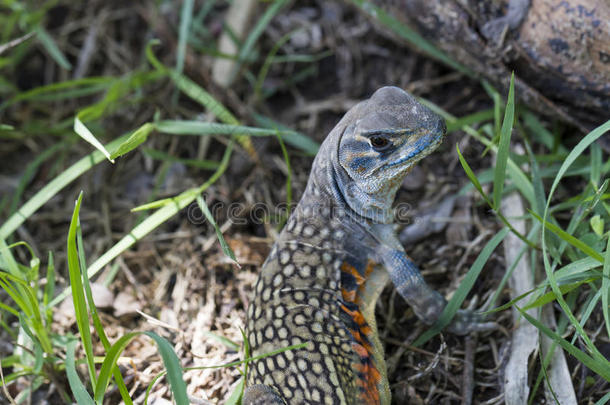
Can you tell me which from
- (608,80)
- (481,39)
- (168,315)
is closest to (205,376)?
(168,315)

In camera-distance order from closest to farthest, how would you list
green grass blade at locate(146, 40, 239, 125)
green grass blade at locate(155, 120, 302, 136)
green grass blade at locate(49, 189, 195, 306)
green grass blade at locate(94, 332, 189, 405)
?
green grass blade at locate(94, 332, 189, 405)
green grass blade at locate(49, 189, 195, 306)
green grass blade at locate(155, 120, 302, 136)
green grass blade at locate(146, 40, 239, 125)

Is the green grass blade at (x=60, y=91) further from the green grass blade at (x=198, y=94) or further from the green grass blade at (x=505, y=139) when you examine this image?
the green grass blade at (x=505, y=139)

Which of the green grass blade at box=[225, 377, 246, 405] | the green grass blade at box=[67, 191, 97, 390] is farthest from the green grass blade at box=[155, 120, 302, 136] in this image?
the green grass blade at box=[225, 377, 246, 405]

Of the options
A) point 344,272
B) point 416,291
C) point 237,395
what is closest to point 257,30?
point 344,272

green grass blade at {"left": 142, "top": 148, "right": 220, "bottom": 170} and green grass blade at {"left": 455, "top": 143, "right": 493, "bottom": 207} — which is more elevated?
green grass blade at {"left": 455, "top": 143, "right": 493, "bottom": 207}

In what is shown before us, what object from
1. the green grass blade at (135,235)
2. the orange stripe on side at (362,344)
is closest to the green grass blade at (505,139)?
the orange stripe on side at (362,344)

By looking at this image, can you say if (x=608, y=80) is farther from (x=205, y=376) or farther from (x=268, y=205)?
(x=205, y=376)

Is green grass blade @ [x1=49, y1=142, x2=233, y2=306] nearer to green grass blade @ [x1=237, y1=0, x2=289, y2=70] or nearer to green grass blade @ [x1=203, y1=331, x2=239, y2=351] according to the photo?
green grass blade @ [x1=203, y1=331, x2=239, y2=351]
